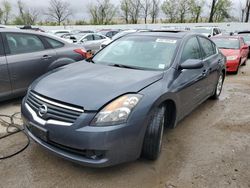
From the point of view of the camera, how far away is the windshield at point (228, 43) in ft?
31.5

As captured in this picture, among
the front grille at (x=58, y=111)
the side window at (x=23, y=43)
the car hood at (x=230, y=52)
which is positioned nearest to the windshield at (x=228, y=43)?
the car hood at (x=230, y=52)

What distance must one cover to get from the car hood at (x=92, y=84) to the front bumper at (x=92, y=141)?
8.9 inches

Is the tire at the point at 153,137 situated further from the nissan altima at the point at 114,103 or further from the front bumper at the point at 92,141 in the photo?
the front bumper at the point at 92,141

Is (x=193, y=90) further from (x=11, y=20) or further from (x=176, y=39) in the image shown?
(x=11, y=20)

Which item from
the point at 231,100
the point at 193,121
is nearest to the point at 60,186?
the point at 193,121

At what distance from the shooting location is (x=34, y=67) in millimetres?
4836

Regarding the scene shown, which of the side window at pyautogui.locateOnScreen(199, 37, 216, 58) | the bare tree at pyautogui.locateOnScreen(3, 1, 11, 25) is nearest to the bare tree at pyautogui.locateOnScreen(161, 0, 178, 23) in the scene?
the bare tree at pyautogui.locateOnScreen(3, 1, 11, 25)

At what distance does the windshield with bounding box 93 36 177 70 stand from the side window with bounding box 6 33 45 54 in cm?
163

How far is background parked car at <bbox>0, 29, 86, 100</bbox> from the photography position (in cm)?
447

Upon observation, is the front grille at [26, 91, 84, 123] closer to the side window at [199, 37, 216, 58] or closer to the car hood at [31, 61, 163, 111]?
the car hood at [31, 61, 163, 111]

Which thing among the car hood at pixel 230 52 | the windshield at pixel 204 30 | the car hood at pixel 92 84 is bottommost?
the car hood at pixel 230 52

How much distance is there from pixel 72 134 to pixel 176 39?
7.17 ft

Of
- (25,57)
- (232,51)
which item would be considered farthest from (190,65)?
(232,51)

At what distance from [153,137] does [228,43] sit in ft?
27.5
